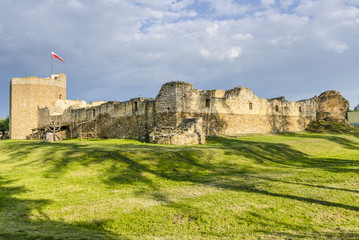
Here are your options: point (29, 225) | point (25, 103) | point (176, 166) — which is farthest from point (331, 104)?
point (25, 103)

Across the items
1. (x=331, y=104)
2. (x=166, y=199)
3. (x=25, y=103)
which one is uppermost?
(x=25, y=103)

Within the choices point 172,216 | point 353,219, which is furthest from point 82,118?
point 353,219

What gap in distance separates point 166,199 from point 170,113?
1385 centimetres

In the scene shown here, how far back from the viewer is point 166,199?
6.38 meters

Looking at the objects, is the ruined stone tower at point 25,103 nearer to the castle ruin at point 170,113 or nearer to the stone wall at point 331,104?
the castle ruin at point 170,113

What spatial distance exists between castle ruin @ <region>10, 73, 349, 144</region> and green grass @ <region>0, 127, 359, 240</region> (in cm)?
724

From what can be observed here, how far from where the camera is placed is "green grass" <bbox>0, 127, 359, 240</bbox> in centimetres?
448

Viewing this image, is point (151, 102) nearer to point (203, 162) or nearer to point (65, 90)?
point (203, 162)

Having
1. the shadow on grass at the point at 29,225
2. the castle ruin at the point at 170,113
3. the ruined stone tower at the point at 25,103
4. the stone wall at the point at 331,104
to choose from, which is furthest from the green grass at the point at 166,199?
the stone wall at the point at 331,104

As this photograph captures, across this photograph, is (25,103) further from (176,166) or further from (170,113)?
(176,166)

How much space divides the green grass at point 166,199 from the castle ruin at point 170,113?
7.24m

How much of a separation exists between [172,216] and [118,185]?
3.18 m

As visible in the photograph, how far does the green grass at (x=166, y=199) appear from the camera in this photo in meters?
4.48

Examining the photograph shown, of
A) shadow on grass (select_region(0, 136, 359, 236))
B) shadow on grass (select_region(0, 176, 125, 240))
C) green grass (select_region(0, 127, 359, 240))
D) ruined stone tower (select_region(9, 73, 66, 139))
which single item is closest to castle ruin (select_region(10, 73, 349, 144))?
ruined stone tower (select_region(9, 73, 66, 139))
